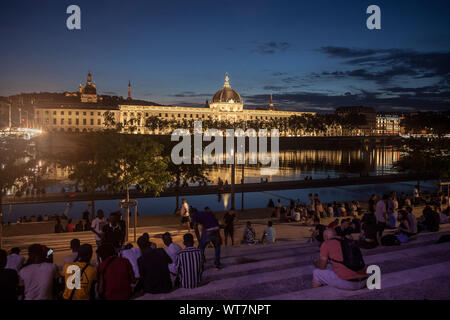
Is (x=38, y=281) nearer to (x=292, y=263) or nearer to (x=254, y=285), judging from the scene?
(x=254, y=285)

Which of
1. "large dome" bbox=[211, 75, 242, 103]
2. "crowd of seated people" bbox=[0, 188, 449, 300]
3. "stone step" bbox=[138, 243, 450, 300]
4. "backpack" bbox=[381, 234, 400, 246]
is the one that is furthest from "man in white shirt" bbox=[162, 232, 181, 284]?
"large dome" bbox=[211, 75, 242, 103]

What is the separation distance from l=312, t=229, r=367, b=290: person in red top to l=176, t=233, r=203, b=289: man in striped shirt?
1.93 m

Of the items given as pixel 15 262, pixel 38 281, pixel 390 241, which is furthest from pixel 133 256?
pixel 390 241

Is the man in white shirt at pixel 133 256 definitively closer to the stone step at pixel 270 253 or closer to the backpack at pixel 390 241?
the stone step at pixel 270 253

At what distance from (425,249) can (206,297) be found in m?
5.15

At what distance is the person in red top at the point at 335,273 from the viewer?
589cm

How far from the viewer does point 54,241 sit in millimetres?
13602

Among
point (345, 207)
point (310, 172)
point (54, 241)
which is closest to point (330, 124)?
point (310, 172)

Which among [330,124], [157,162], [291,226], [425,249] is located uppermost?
[330,124]

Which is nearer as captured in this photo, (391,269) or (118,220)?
(391,269)

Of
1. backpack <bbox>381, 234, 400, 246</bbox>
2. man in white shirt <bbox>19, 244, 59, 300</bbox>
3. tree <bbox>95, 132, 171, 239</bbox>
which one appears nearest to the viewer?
man in white shirt <bbox>19, 244, 59, 300</bbox>

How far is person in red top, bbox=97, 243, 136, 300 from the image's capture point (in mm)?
5488

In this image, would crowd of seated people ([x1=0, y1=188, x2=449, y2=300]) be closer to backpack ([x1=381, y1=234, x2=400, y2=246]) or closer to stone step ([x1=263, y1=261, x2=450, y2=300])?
stone step ([x1=263, y1=261, x2=450, y2=300])
